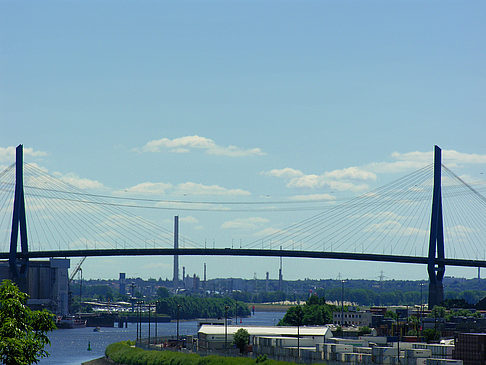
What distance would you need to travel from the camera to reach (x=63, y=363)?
8762 cm

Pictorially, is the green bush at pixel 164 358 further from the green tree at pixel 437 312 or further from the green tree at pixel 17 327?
the green tree at pixel 437 312

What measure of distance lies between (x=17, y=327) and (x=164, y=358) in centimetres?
5163

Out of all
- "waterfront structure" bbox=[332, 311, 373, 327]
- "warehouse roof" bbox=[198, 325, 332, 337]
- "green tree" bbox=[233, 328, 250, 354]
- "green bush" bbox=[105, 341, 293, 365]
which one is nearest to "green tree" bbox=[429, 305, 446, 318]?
"waterfront structure" bbox=[332, 311, 373, 327]

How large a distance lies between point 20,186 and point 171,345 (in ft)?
131

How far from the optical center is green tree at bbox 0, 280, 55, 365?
18.3 metres

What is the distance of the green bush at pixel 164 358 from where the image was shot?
60719 mm

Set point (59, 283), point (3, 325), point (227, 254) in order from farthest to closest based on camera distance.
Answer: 1. point (59, 283)
2. point (227, 254)
3. point (3, 325)

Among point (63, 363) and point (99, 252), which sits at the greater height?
point (99, 252)

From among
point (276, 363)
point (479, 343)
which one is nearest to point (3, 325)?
point (479, 343)

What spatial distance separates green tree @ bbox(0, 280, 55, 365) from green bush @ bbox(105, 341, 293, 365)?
37612mm

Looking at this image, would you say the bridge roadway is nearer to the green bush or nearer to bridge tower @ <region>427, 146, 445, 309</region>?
bridge tower @ <region>427, 146, 445, 309</region>

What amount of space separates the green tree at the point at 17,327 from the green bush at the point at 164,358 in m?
37.6

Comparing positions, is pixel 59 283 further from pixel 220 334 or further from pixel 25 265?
pixel 220 334

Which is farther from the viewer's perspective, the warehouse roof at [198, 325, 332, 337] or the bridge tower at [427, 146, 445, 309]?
the bridge tower at [427, 146, 445, 309]
